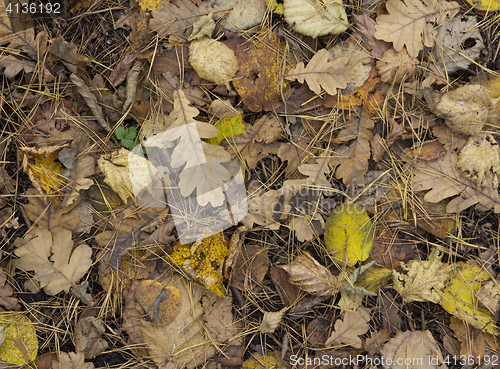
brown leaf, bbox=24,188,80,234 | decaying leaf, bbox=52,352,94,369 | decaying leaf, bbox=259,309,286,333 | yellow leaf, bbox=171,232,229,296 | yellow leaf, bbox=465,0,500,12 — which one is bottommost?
decaying leaf, bbox=52,352,94,369

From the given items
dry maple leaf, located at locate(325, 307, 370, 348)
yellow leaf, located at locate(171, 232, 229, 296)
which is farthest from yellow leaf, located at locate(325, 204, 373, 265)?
yellow leaf, located at locate(171, 232, 229, 296)

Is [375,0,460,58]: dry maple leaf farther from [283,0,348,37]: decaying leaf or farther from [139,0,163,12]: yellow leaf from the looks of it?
[139,0,163,12]: yellow leaf

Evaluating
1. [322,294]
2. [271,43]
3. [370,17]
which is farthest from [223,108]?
[322,294]

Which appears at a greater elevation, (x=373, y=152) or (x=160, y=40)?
(x=160, y=40)

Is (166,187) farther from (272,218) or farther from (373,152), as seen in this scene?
(373,152)

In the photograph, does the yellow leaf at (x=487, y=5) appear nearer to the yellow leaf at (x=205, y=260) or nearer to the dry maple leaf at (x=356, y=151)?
the dry maple leaf at (x=356, y=151)

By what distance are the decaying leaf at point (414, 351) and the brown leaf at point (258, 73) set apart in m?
1.79

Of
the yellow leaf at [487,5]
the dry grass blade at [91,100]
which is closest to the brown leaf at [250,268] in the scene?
the dry grass blade at [91,100]

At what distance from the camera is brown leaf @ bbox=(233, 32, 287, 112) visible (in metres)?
2.16

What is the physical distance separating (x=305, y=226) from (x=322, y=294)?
0.45m

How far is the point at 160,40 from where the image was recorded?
2174mm

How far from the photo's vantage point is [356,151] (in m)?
2.22

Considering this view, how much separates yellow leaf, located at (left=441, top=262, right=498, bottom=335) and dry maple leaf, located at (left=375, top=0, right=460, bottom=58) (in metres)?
1.49

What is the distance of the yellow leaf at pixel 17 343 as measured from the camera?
2.14 metres
